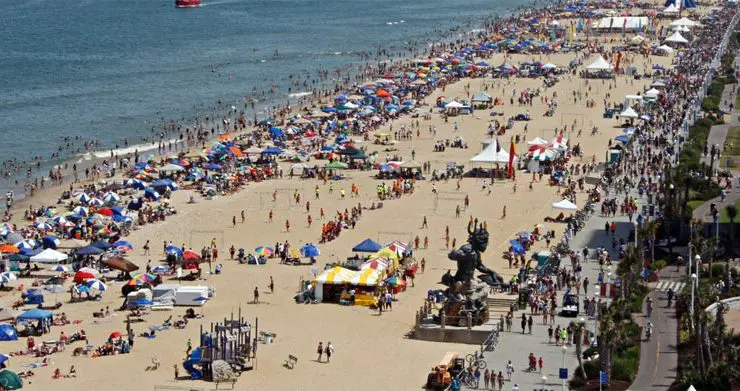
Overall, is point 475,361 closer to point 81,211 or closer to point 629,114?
point 81,211

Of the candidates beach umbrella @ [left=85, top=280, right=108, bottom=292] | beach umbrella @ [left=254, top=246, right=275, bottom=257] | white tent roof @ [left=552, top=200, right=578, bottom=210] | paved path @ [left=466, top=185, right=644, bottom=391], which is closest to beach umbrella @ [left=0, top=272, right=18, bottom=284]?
beach umbrella @ [left=85, top=280, right=108, bottom=292]

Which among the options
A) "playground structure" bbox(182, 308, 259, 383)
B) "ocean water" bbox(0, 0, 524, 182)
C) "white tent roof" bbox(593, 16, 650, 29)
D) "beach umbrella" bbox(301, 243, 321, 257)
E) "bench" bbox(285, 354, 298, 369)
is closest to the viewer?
"playground structure" bbox(182, 308, 259, 383)

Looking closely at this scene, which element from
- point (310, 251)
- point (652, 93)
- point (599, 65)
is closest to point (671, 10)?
point (599, 65)

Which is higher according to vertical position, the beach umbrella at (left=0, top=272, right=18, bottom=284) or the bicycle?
the bicycle

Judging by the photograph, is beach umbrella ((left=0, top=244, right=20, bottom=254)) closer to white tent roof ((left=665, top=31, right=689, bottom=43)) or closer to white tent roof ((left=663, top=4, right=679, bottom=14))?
white tent roof ((left=665, top=31, right=689, bottom=43))

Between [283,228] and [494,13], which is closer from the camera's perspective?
[283,228]

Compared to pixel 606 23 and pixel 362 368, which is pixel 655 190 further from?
pixel 606 23

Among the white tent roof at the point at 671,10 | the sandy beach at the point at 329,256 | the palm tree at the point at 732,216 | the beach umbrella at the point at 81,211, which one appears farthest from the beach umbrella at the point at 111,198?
the white tent roof at the point at 671,10

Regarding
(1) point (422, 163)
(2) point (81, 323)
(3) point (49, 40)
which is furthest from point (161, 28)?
(2) point (81, 323)
